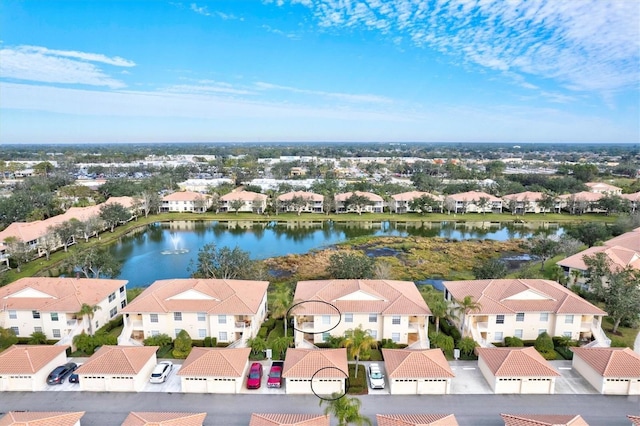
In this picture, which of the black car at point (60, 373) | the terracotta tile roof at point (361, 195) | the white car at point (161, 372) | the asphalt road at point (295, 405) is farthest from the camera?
the terracotta tile roof at point (361, 195)

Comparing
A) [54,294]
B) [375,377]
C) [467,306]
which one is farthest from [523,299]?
[54,294]

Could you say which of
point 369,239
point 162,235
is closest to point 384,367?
point 369,239

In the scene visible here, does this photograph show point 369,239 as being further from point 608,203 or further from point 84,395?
point 608,203

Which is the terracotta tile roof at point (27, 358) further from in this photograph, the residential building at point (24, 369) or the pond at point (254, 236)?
the pond at point (254, 236)

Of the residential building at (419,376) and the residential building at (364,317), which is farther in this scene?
the residential building at (364,317)

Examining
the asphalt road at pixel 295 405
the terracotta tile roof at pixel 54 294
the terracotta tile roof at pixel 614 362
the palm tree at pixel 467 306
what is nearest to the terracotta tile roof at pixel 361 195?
the palm tree at pixel 467 306

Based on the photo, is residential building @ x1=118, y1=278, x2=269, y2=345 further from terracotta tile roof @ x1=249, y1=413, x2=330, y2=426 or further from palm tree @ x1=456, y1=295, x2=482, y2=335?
palm tree @ x1=456, y1=295, x2=482, y2=335

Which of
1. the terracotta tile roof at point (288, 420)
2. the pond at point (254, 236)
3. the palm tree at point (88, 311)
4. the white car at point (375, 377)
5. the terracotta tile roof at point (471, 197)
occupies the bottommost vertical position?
the pond at point (254, 236)
